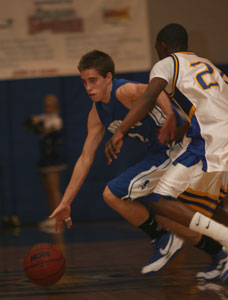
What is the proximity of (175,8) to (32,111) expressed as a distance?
8.33ft

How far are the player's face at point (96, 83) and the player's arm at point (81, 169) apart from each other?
0.47 feet

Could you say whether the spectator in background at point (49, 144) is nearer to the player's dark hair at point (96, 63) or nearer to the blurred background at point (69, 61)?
the blurred background at point (69, 61)

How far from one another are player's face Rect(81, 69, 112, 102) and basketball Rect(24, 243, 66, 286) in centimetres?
105

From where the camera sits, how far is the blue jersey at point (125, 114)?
4.01 meters

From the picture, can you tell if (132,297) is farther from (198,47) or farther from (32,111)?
(198,47)

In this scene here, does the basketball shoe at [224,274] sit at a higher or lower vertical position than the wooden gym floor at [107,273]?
higher

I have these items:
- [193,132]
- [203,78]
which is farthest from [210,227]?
[203,78]

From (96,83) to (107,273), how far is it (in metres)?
1.29

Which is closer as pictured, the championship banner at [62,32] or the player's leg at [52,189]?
the player's leg at [52,189]

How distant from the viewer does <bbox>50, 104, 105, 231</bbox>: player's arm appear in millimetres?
3967

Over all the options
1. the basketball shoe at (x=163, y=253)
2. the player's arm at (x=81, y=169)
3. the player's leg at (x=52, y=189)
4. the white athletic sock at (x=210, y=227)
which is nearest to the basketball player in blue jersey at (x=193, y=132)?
the white athletic sock at (x=210, y=227)

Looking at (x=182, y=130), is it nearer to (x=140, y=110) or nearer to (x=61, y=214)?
(x=140, y=110)

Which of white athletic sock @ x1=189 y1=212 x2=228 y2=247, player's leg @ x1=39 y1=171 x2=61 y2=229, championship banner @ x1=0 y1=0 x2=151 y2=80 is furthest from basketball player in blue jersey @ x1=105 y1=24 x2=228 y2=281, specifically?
championship banner @ x1=0 y1=0 x2=151 y2=80

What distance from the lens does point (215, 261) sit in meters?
3.88
